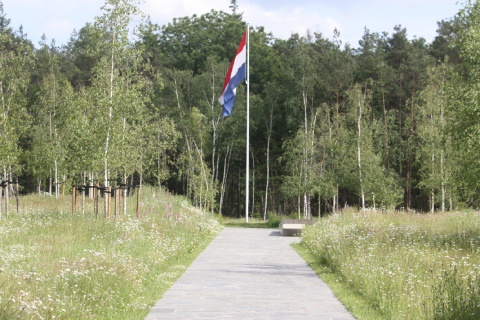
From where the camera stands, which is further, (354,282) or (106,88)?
(106,88)

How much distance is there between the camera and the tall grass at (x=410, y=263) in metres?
8.73

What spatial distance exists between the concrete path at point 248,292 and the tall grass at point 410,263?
0.67 metres

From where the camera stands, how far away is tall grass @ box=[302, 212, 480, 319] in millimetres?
8733

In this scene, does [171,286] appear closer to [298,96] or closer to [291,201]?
[298,96]

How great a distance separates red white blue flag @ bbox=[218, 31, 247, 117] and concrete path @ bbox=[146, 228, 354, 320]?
1763 cm

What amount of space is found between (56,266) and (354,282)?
5.37 meters

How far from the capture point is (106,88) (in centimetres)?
2311

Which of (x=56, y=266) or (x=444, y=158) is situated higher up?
(x=444, y=158)

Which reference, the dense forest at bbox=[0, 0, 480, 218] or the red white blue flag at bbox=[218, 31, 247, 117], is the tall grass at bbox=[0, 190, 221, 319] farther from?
the red white blue flag at bbox=[218, 31, 247, 117]

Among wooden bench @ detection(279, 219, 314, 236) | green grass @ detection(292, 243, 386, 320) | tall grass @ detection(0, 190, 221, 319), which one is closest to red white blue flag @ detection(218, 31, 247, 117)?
wooden bench @ detection(279, 219, 314, 236)

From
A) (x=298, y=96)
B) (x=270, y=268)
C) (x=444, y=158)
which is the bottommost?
(x=270, y=268)

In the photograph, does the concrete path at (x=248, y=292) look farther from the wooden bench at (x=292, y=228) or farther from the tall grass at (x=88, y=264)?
the wooden bench at (x=292, y=228)

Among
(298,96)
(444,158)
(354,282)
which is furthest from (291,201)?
(354,282)

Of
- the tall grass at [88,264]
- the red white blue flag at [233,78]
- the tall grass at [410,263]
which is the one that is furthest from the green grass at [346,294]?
the red white blue flag at [233,78]
